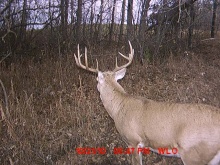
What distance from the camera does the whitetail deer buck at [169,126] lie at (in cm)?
396

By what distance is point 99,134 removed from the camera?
616 cm

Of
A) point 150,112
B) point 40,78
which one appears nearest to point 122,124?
point 150,112

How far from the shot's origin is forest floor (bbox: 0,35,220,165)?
5.43 meters

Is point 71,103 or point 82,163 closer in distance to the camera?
point 82,163

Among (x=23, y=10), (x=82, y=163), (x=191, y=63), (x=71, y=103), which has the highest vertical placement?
(x=23, y=10)

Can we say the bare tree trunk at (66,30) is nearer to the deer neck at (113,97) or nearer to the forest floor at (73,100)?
the forest floor at (73,100)

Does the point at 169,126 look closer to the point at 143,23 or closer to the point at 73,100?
the point at 73,100

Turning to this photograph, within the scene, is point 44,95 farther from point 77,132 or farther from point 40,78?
point 77,132

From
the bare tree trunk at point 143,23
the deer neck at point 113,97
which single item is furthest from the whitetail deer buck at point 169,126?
the bare tree trunk at point 143,23

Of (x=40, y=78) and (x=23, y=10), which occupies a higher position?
(x=23, y=10)

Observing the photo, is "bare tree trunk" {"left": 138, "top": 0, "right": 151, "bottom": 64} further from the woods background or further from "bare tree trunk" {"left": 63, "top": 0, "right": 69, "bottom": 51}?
"bare tree trunk" {"left": 63, "top": 0, "right": 69, "bottom": 51}

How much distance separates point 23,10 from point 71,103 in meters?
4.64

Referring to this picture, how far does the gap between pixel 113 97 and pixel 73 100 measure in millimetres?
Answer: 2635
